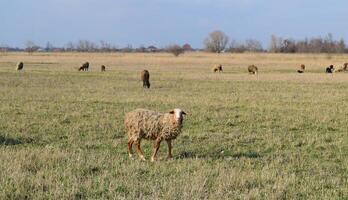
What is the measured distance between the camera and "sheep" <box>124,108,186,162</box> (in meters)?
11.0

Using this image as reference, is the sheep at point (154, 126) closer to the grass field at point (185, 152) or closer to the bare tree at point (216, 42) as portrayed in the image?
the grass field at point (185, 152)

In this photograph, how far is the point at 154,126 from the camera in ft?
36.4

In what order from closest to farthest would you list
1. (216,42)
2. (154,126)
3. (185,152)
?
(154,126) → (185,152) → (216,42)

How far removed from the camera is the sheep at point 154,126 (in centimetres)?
1096

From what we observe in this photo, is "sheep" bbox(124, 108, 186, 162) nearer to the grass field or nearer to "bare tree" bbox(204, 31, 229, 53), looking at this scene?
the grass field

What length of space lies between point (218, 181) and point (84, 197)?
222cm

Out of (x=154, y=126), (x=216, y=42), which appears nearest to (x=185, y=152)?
(x=154, y=126)

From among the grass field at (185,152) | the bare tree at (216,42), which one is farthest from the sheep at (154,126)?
the bare tree at (216,42)

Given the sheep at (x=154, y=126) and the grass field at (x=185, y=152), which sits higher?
the sheep at (x=154, y=126)

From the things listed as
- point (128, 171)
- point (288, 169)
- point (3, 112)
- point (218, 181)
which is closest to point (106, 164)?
point (128, 171)

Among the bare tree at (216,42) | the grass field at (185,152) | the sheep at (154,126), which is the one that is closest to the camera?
the grass field at (185,152)

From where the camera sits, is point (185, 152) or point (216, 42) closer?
point (185, 152)

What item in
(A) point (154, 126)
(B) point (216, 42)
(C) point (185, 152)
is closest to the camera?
(A) point (154, 126)

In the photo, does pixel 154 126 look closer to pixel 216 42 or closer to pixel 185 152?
pixel 185 152
